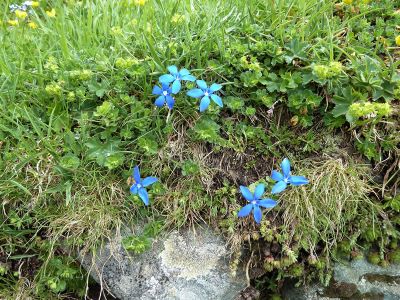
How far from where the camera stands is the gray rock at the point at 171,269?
7.50 ft

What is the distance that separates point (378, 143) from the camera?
2.46m

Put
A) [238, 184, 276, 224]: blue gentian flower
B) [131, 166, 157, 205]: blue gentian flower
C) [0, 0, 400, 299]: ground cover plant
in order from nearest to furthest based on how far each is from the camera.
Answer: [238, 184, 276, 224]: blue gentian flower → [131, 166, 157, 205]: blue gentian flower → [0, 0, 400, 299]: ground cover plant

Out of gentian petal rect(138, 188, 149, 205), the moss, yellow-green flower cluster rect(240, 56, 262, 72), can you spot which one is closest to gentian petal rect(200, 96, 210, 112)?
yellow-green flower cluster rect(240, 56, 262, 72)

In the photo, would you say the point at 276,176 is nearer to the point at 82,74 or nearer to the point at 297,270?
the point at 297,270

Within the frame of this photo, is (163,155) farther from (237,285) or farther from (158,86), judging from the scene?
(237,285)

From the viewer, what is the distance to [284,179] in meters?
2.18

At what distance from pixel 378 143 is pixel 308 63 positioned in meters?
0.53

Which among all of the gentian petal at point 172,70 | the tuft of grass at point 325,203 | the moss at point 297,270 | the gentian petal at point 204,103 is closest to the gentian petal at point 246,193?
the tuft of grass at point 325,203

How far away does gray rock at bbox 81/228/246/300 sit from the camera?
2.29 m

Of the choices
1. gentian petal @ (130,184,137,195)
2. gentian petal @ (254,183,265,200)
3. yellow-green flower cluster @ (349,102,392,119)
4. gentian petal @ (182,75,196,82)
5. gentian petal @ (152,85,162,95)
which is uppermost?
gentian petal @ (182,75,196,82)

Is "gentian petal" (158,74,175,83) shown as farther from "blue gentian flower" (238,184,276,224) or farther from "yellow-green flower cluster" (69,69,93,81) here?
"blue gentian flower" (238,184,276,224)

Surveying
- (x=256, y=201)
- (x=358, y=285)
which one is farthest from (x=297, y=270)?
(x=256, y=201)

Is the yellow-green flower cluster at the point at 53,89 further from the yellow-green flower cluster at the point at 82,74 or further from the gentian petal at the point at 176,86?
the gentian petal at the point at 176,86

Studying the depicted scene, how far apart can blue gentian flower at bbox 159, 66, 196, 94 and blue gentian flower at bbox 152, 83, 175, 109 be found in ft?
0.11
